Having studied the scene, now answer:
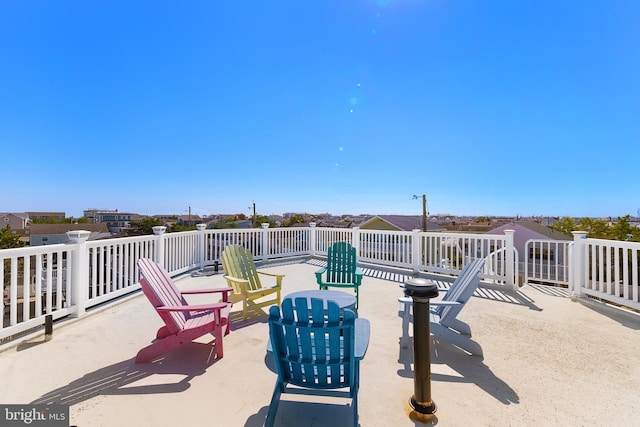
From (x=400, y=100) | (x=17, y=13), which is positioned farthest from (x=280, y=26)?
(x=17, y=13)

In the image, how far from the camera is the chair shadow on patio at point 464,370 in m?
1.93

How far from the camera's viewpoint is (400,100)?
328 inches

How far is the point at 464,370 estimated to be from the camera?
2246 mm

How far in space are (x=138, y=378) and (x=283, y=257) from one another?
20.3ft

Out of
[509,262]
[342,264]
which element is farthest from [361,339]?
[509,262]

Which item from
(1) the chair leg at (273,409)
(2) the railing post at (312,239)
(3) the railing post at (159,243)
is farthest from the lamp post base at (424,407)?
(2) the railing post at (312,239)

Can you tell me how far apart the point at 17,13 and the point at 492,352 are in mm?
10971

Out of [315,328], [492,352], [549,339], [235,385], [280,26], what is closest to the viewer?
[315,328]

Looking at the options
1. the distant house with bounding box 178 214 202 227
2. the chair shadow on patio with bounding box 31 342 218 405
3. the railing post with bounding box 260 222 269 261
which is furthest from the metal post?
the distant house with bounding box 178 214 202 227

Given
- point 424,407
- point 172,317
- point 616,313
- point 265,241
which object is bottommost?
point 616,313

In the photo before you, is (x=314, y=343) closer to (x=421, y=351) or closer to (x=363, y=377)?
(x=421, y=351)

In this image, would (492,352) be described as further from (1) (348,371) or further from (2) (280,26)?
(2) (280,26)

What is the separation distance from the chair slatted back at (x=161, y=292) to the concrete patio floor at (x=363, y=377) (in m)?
0.34

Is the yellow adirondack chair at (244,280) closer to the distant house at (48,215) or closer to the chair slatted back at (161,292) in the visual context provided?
the chair slatted back at (161,292)
